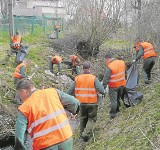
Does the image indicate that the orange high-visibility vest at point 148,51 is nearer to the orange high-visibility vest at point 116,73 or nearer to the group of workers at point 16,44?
the orange high-visibility vest at point 116,73

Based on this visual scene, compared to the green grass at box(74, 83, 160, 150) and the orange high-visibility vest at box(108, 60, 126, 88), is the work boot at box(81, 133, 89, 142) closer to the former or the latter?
the green grass at box(74, 83, 160, 150)

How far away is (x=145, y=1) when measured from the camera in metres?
16.1

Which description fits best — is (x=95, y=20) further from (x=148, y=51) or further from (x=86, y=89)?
(x=86, y=89)

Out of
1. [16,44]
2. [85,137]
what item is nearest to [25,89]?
[85,137]

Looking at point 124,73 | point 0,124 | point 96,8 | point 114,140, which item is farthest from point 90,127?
point 96,8

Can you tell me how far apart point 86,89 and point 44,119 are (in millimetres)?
3524

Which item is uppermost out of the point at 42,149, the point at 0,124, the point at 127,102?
the point at 42,149

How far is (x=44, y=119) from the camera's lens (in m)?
4.12

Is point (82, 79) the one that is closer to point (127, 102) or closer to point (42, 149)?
point (127, 102)

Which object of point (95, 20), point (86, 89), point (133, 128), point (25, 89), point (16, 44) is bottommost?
point (133, 128)

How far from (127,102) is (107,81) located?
1326mm

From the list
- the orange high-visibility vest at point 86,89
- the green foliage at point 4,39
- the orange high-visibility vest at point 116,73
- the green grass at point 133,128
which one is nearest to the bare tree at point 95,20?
the green foliage at point 4,39

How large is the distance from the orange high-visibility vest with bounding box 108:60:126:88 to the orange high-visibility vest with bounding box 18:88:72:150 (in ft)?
13.9

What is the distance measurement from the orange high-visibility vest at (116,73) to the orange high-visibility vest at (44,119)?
4224 mm
